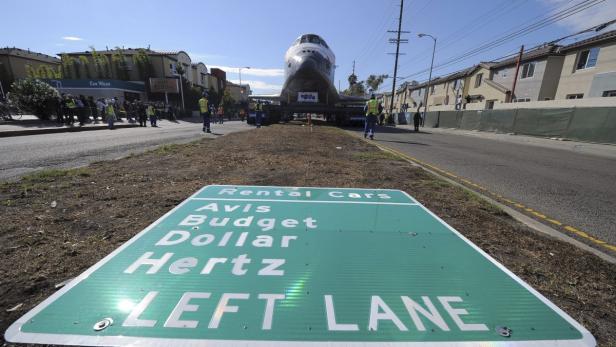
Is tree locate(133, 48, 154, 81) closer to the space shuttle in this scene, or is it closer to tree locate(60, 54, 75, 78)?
tree locate(60, 54, 75, 78)

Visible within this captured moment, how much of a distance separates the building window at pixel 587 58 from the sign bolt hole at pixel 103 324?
32898 millimetres

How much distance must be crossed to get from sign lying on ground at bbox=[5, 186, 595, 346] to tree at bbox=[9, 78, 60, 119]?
19.6 m

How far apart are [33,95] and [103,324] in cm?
2066

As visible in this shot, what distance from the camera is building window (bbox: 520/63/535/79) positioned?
91.1ft

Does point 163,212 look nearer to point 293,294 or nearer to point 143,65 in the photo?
point 293,294

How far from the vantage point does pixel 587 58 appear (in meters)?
23.2

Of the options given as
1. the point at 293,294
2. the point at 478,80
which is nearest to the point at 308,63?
the point at 293,294

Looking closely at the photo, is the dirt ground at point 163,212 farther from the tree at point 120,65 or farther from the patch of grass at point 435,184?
the tree at point 120,65

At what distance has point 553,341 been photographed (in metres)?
1.40

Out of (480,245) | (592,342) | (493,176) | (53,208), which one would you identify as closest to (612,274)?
(480,245)

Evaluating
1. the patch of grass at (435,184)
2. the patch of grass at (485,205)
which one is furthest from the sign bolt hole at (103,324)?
the patch of grass at (435,184)

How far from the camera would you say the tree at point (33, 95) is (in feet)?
50.1

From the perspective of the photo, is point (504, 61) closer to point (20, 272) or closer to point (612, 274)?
point (612, 274)

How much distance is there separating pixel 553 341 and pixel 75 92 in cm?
Answer: 5061
